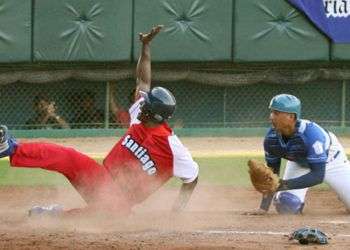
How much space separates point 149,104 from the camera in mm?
8578

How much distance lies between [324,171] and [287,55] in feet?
27.9

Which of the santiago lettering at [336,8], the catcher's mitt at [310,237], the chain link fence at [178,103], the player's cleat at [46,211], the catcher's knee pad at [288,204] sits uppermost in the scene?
the santiago lettering at [336,8]

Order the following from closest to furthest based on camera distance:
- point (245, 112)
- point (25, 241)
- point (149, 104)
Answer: point (25, 241) → point (149, 104) → point (245, 112)

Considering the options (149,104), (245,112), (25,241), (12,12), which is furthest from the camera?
(245,112)

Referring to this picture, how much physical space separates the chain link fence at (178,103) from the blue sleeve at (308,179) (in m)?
7.91

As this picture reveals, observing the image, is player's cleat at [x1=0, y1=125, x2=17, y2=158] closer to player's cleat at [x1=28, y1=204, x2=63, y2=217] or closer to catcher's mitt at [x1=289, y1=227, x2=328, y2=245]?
player's cleat at [x1=28, y1=204, x2=63, y2=217]

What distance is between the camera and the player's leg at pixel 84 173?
8.38 meters

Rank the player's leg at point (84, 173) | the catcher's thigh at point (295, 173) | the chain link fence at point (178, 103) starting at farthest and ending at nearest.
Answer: the chain link fence at point (178, 103) < the catcher's thigh at point (295, 173) < the player's leg at point (84, 173)

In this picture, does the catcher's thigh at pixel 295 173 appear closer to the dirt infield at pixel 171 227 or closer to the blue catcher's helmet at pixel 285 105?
the dirt infield at pixel 171 227

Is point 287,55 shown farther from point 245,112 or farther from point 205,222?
point 205,222

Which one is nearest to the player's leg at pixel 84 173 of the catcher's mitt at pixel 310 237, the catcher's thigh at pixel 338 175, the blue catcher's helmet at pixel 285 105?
the blue catcher's helmet at pixel 285 105

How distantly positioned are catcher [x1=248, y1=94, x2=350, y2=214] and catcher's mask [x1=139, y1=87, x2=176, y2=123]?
822 millimetres

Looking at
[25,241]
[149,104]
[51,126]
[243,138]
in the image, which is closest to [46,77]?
[51,126]

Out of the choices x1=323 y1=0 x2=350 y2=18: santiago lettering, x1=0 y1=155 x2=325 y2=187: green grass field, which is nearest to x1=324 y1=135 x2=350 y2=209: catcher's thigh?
x1=0 y1=155 x2=325 y2=187: green grass field
